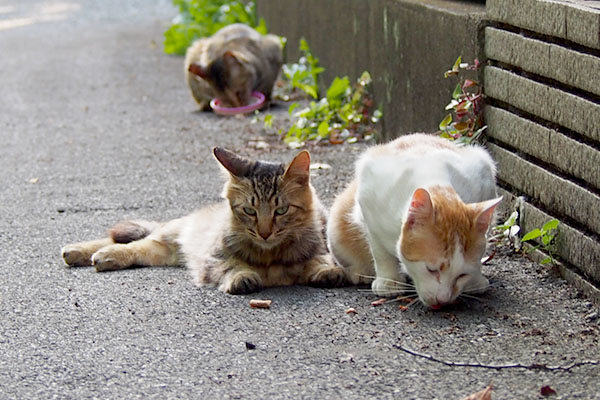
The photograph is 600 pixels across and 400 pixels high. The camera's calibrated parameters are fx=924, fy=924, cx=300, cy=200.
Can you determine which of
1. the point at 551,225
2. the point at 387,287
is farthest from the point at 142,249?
the point at 551,225

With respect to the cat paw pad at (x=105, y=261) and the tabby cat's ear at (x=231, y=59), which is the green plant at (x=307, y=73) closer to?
the tabby cat's ear at (x=231, y=59)

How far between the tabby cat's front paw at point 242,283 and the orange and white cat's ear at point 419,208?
1.01 metres

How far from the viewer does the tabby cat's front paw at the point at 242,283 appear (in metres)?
4.56

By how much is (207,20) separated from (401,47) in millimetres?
6729

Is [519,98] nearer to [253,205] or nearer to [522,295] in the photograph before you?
[522,295]

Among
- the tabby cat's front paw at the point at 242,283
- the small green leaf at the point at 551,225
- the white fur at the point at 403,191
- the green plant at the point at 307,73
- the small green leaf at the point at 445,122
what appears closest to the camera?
the white fur at the point at 403,191

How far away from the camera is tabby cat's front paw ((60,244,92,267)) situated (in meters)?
5.19

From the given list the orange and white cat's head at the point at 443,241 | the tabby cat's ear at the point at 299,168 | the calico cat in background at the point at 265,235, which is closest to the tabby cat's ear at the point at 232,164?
the calico cat in background at the point at 265,235

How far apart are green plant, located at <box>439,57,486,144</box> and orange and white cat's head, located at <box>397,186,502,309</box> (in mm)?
1401

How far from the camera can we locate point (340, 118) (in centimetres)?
812

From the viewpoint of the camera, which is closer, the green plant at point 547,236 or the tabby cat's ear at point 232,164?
the green plant at point 547,236

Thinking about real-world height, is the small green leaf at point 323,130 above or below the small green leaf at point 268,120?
above

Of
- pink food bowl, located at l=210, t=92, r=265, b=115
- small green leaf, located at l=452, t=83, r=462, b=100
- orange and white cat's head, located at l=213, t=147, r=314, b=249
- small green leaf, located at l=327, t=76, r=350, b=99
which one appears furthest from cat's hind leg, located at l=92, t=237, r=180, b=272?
pink food bowl, located at l=210, t=92, r=265, b=115

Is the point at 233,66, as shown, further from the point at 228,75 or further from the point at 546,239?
the point at 546,239
